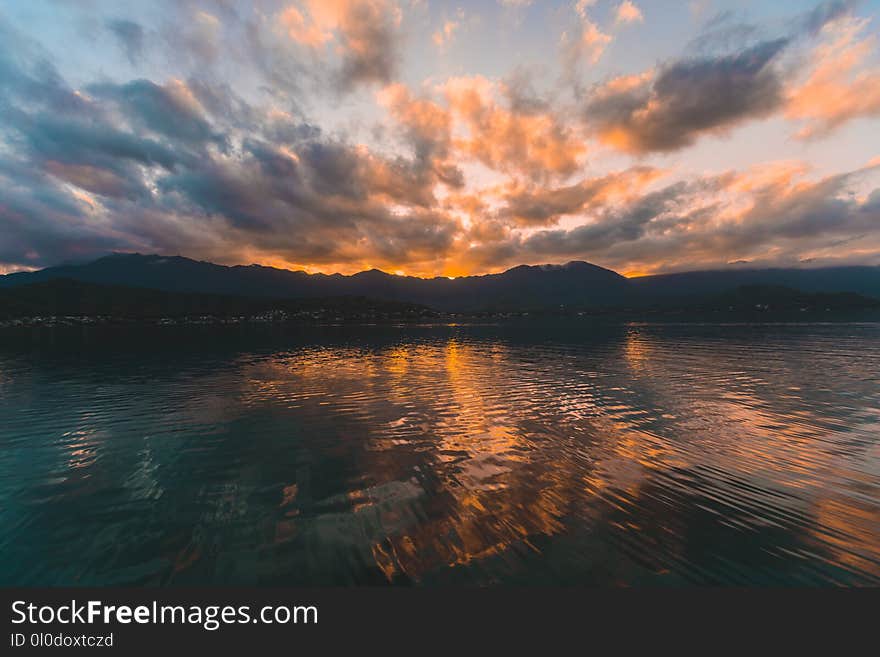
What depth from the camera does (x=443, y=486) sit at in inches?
723

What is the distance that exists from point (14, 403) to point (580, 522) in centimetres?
5361

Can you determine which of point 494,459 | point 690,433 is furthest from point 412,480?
point 690,433

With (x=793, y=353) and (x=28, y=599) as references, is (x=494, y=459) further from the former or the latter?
(x=793, y=353)

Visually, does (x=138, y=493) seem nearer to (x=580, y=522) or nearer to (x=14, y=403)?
(x=580, y=522)

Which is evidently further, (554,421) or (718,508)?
(554,421)

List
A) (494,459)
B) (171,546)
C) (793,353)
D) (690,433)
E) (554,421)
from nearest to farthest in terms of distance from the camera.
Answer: (171,546), (494,459), (690,433), (554,421), (793,353)

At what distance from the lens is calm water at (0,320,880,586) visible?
12383mm

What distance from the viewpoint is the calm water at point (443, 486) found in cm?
1238

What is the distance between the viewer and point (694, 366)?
59.0m

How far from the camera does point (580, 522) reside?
14.9 metres

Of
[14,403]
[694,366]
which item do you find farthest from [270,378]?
[694,366]

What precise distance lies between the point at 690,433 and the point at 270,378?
49238 mm

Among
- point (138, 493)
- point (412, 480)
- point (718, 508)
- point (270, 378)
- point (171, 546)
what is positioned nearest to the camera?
point (171, 546)

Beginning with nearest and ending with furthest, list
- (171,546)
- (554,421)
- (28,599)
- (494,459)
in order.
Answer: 1. (28,599)
2. (171,546)
3. (494,459)
4. (554,421)
